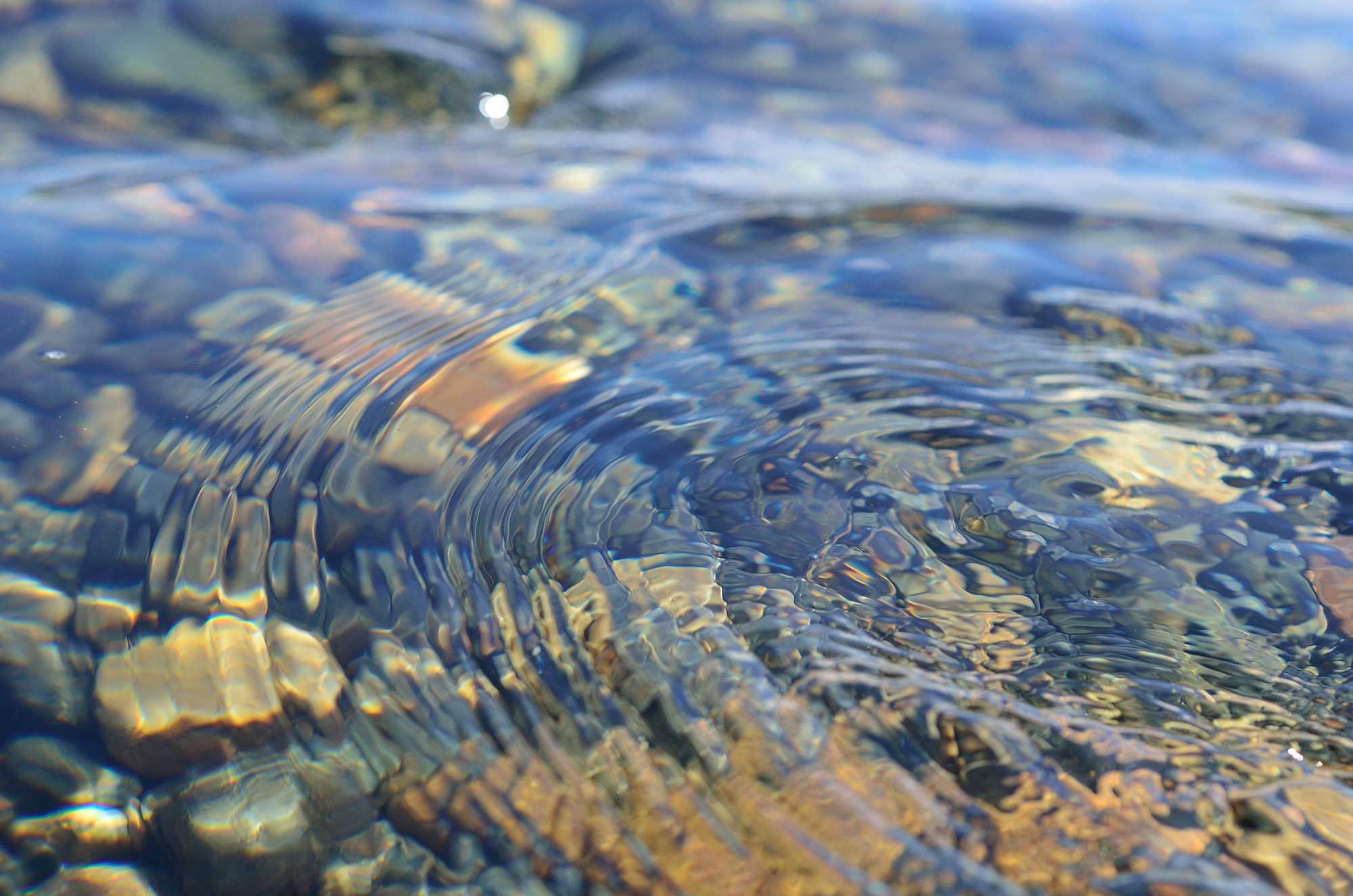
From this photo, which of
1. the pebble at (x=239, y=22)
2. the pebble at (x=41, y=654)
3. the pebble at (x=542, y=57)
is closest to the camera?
the pebble at (x=41, y=654)

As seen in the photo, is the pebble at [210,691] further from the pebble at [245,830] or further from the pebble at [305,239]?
the pebble at [305,239]

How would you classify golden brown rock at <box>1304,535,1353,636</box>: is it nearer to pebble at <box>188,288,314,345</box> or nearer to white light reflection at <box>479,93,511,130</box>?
pebble at <box>188,288,314,345</box>

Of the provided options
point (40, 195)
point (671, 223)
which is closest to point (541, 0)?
point (671, 223)

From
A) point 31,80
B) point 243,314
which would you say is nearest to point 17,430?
point 243,314

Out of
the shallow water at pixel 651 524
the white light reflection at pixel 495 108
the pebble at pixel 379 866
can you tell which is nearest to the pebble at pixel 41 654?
the shallow water at pixel 651 524

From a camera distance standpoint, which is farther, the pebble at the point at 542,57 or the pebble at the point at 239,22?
the pebble at the point at 542,57

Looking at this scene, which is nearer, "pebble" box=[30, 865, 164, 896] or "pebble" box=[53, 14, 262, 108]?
"pebble" box=[30, 865, 164, 896]

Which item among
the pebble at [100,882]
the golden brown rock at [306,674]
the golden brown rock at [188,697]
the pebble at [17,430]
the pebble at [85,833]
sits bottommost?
the pebble at [100,882]

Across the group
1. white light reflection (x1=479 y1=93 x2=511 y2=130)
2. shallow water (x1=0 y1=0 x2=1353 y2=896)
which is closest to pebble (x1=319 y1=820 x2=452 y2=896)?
shallow water (x1=0 y1=0 x2=1353 y2=896)

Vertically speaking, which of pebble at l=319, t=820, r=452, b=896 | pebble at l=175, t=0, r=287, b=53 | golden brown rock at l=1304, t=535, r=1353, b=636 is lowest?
pebble at l=319, t=820, r=452, b=896

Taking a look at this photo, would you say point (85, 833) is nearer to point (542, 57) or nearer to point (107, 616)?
point (107, 616)

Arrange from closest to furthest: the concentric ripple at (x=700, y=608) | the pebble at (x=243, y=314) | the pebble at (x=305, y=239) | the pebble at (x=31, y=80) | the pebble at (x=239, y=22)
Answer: the concentric ripple at (x=700, y=608)
the pebble at (x=243, y=314)
the pebble at (x=305, y=239)
the pebble at (x=31, y=80)
the pebble at (x=239, y=22)
